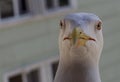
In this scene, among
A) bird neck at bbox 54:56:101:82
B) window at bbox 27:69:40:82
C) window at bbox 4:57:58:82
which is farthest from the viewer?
window at bbox 27:69:40:82

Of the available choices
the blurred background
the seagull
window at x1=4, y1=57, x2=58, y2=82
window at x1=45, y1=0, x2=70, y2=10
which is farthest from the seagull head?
window at x1=45, y1=0, x2=70, y2=10

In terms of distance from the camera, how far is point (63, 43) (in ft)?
2.43

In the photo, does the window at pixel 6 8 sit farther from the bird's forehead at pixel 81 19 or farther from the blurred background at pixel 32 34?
the bird's forehead at pixel 81 19

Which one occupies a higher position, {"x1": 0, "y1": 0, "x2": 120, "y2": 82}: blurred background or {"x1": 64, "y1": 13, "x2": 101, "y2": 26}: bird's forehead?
{"x1": 64, "y1": 13, "x2": 101, "y2": 26}: bird's forehead

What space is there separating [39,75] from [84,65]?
8.22 feet

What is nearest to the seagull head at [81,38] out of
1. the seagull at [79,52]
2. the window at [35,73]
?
the seagull at [79,52]

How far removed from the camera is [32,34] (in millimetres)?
3035

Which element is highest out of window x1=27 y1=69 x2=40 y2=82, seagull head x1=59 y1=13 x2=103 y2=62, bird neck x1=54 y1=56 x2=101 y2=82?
seagull head x1=59 y1=13 x2=103 y2=62

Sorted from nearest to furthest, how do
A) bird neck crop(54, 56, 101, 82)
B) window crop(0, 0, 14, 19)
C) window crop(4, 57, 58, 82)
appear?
1. bird neck crop(54, 56, 101, 82)
2. window crop(0, 0, 14, 19)
3. window crop(4, 57, 58, 82)

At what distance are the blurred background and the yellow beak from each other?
2103mm

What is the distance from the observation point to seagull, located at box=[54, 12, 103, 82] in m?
0.72

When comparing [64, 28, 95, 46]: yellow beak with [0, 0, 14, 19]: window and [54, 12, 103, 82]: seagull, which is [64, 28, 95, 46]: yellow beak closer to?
[54, 12, 103, 82]: seagull

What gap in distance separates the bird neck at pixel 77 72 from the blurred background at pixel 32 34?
211cm

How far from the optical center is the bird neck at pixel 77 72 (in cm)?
72
